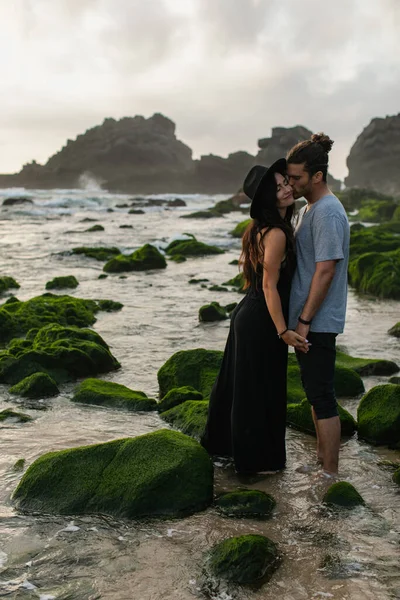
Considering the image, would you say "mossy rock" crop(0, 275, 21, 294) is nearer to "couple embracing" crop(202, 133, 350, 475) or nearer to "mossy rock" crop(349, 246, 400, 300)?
"mossy rock" crop(349, 246, 400, 300)

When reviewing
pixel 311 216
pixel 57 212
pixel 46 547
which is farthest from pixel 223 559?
pixel 57 212

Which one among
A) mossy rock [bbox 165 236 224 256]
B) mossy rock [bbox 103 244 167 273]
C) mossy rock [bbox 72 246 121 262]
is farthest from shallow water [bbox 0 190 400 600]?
mossy rock [bbox 165 236 224 256]

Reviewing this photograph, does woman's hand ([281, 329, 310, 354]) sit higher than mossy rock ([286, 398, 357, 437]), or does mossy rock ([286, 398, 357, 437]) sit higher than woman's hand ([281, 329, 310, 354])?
woman's hand ([281, 329, 310, 354])

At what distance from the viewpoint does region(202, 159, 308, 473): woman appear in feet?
16.0

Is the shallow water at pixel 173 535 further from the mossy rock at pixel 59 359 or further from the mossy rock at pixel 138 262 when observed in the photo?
the mossy rock at pixel 138 262

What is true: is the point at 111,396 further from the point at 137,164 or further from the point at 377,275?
the point at 137,164

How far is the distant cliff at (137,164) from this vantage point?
127438mm

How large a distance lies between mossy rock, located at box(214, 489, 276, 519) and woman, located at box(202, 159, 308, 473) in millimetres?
555

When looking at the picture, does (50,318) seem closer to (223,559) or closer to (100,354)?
(100,354)

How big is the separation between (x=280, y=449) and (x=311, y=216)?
1.72 metres

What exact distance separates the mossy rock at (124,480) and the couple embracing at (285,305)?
0.58 meters

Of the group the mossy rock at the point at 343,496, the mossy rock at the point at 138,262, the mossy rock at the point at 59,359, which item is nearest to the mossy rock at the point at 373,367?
the mossy rock at the point at 59,359

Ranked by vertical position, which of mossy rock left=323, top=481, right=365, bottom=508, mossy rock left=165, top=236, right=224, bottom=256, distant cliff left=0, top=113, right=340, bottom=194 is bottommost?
mossy rock left=323, top=481, right=365, bottom=508

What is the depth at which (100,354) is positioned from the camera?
8.36 meters
